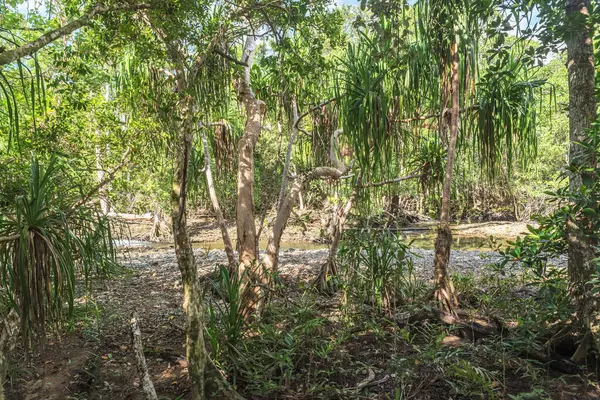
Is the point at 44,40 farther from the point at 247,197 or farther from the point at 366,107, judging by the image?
the point at 366,107

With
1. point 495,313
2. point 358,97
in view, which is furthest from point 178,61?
point 495,313

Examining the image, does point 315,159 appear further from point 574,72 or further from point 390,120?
point 574,72

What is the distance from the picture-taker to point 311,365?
2.85 m

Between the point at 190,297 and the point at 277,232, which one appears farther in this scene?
the point at 277,232

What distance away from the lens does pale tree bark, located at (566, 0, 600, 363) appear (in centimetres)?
242

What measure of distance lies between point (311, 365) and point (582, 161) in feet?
7.10

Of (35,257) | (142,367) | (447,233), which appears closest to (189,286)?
(142,367)

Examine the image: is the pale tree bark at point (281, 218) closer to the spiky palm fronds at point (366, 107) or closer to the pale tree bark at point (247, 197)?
the pale tree bark at point (247, 197)

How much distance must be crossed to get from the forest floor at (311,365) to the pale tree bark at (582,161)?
0.39 m

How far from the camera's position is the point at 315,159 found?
533cm

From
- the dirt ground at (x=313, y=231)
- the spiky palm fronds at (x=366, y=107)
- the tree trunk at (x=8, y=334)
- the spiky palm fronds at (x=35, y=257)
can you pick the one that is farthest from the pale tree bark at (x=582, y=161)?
the dirt ground at (x=313, y=231)

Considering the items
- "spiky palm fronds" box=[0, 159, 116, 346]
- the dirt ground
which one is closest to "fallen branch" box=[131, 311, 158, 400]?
"spiky palm fronds" box=[0, 159, 116, 346]

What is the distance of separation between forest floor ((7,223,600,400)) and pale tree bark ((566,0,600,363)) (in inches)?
15.2

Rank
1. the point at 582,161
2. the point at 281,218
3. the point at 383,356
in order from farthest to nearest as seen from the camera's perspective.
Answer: the point at 281,218 → the point at 383,356 → the point at 582,161
